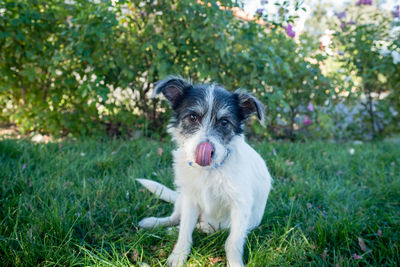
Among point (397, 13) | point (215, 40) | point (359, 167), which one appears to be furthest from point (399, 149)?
point (215, 40)

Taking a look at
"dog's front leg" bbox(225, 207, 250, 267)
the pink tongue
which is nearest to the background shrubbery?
the pink tongue

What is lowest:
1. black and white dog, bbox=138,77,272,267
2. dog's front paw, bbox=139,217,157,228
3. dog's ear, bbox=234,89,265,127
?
dog's front paw, bbox=139,217,157,228

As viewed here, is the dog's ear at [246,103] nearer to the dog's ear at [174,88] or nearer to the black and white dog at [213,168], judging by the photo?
the black and white dog at [213,168]

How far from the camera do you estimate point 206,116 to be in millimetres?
2141

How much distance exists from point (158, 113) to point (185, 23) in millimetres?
1565

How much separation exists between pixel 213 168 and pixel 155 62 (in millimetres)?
2230

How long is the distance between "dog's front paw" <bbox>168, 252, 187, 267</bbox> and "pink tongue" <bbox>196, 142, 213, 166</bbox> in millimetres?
642

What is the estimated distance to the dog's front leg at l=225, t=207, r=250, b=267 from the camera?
75.7 inches

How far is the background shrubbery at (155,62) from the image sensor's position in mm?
3748

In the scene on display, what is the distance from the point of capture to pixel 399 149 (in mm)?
4664

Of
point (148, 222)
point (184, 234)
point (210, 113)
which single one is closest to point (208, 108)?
point (210, 113)

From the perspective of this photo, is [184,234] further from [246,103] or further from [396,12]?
[396,12]

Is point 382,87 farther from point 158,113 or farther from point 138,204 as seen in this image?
point 138,204

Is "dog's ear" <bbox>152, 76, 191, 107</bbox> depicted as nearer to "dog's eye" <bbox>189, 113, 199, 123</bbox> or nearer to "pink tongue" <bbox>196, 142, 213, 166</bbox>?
"dog's eye" <bbox>189, 113, 199, 123</bbox>
